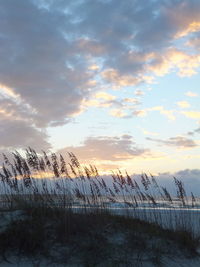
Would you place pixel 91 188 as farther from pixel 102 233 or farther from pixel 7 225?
pixel 7 225

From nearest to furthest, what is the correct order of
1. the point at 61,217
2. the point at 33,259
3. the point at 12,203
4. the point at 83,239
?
the point at 33,259, the point at 83,239, the point at 61,217, the point at 12,203

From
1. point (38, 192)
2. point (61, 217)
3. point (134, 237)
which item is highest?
point (38, 192)

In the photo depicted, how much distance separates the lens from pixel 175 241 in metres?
9.57

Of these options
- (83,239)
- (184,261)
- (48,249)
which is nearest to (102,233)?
(83,239)

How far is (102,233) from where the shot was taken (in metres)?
9.04

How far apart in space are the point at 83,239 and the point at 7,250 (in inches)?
68.0

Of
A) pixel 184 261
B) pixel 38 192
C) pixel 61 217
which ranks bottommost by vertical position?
pixel 184 261

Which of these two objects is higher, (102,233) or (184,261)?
(102,233)

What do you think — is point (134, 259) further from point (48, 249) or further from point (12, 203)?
point (12, 203)

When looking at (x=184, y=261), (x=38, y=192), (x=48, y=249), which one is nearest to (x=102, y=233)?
(x=48, y=249)

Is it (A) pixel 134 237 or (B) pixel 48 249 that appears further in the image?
(A) pixel 134 237

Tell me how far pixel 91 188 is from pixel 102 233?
2689 mm

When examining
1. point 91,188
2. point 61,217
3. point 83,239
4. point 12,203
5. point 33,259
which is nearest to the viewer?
point 33,259

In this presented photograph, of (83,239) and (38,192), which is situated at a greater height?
(38,192)
